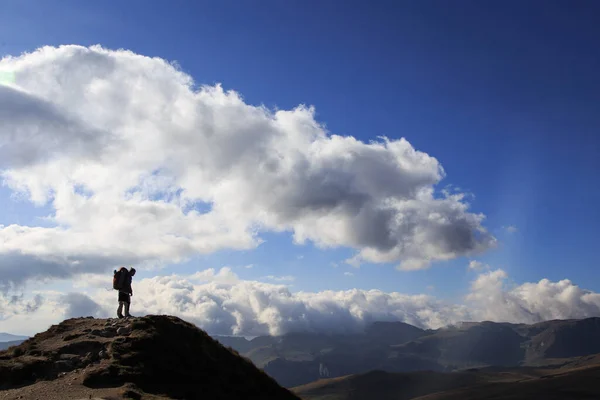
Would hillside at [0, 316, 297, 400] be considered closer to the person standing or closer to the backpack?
the person standing

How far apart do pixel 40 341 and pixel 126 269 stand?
8.59m

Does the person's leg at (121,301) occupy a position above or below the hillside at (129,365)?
above

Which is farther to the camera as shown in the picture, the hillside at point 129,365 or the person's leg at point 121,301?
the person's leg at point 121,301

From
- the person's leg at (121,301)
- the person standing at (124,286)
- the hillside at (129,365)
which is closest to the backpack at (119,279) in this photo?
the person standing at (124,286)

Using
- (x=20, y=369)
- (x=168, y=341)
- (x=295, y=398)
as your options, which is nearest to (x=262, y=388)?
(x=295, y=398)

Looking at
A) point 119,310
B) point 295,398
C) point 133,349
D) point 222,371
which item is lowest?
point 295,398

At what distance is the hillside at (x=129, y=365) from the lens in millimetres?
28500

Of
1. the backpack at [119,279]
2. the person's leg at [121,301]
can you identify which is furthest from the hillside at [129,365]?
the backpack at [119,279]

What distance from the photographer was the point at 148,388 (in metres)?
29.3

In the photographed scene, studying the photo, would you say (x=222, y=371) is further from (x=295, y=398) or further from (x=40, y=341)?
(x=40, y=341)

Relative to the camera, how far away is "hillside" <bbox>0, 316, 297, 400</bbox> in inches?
1122

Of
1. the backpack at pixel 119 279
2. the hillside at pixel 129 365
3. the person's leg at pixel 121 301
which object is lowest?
the hillside at pixel 129 365

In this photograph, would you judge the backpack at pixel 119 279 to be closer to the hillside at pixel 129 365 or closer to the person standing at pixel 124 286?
the person standing at pixel 124 286

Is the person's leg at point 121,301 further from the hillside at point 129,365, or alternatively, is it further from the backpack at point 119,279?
the hillside at point 129,365
